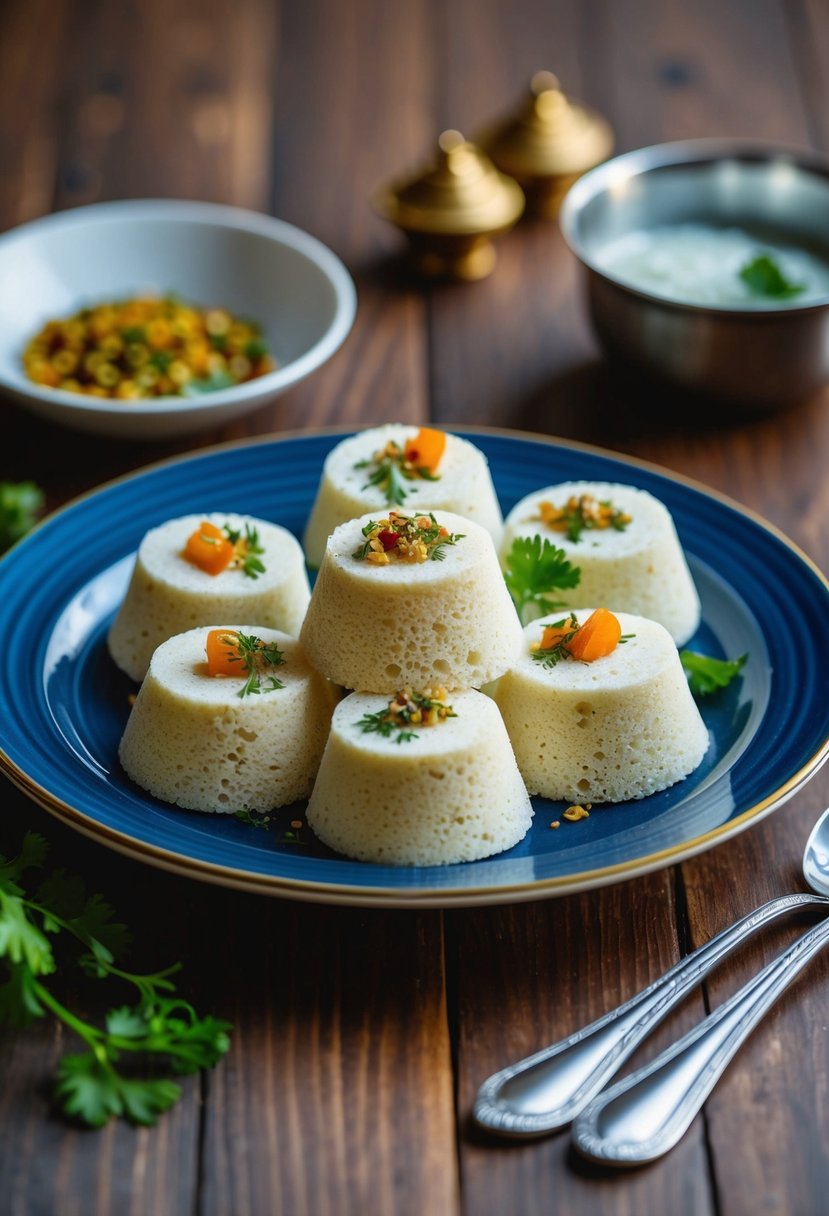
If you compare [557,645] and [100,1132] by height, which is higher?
[557,645]

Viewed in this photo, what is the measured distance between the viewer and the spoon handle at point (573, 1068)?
207 centimetres

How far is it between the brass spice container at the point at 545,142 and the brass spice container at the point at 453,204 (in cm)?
24

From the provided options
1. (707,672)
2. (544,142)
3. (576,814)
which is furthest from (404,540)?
(544,142)

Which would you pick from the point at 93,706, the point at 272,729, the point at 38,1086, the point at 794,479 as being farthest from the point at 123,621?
the point at 794,479

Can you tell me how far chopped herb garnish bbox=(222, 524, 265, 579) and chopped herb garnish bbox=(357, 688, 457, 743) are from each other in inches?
21.0

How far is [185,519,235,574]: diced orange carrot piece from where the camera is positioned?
9.40 ft

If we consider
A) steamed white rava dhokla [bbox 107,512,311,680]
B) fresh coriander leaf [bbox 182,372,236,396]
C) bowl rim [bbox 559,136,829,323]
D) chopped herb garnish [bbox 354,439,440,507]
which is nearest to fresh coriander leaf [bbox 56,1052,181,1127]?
Answer: steamed white rava dhokla [bbox 107,512,311,680]

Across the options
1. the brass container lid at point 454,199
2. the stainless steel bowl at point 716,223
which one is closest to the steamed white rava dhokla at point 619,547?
the stainless steel bowl at point 716,223

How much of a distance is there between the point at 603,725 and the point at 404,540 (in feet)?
1.55

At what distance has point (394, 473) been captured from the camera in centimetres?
304

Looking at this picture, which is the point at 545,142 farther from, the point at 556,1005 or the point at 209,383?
the point at 556,1005

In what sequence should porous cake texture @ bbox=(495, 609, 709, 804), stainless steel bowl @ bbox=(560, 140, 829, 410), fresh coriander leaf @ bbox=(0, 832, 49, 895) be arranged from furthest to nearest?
stainless steel bowl @ bbox=(560, 140, 829, 410)
porous cake texture @ bbox=(495, 609, 709, 804)
fresh coriander leaf @ bbox=(0, 832, 49, 895)

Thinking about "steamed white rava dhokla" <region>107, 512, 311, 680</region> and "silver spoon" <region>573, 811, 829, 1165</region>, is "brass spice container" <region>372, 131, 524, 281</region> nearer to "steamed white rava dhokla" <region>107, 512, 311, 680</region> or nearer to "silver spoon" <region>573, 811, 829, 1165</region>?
"steamed white rava dhokla" <region>107, 512, 311, 680</region>

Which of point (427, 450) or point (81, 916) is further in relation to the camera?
point (427, 450)
